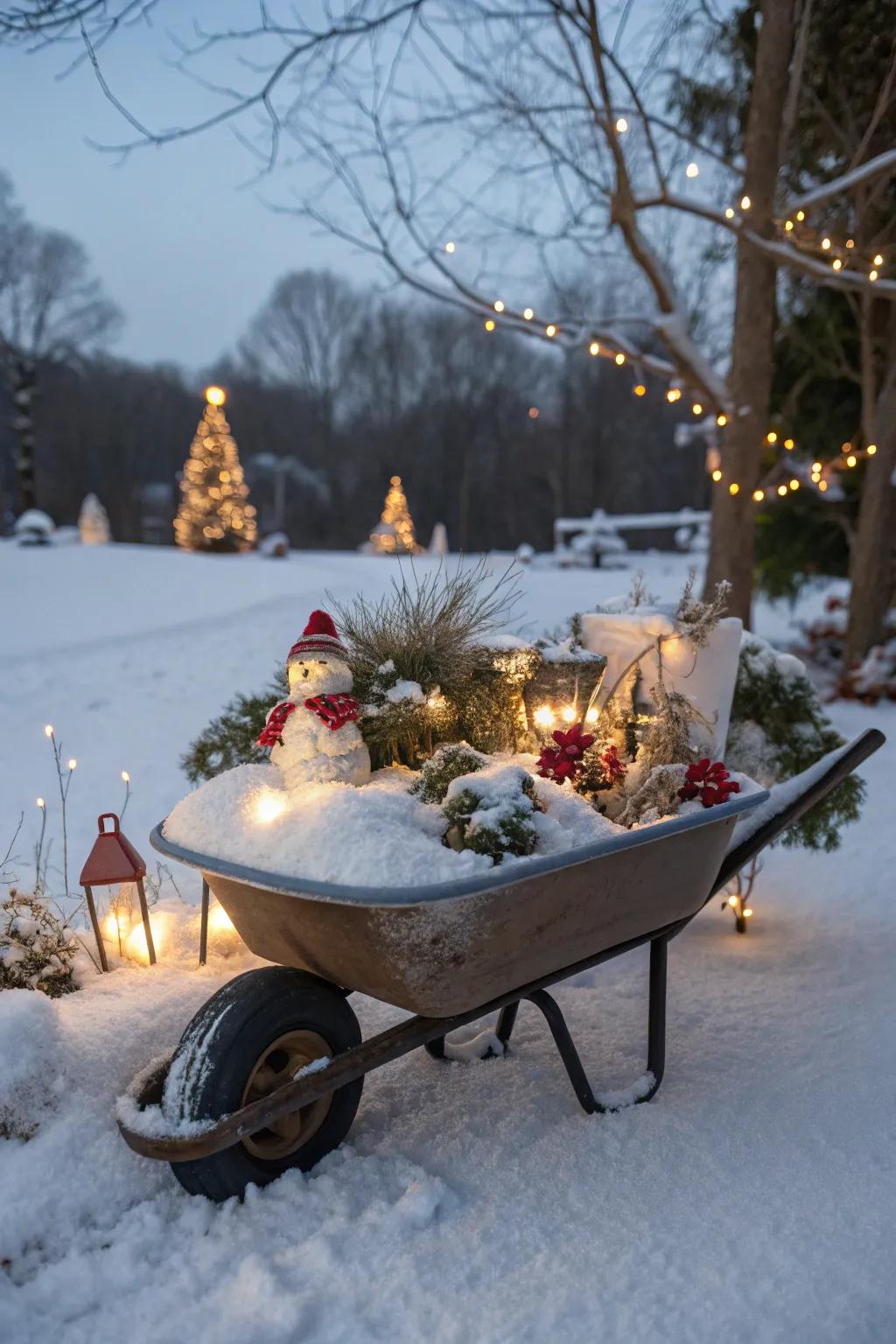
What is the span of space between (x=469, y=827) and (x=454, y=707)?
25.7 inches

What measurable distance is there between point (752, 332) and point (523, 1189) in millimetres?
5462

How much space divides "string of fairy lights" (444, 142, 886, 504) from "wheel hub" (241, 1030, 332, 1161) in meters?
4.81

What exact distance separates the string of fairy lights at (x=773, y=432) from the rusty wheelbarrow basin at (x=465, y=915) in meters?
4.22

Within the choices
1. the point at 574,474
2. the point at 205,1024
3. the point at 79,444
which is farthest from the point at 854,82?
the point at 79,444

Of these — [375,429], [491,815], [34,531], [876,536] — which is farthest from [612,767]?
[375,429]

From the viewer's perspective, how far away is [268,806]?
6.49ft

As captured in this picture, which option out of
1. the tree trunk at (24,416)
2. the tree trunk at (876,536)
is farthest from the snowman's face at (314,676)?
the tree trunk at (24,416)

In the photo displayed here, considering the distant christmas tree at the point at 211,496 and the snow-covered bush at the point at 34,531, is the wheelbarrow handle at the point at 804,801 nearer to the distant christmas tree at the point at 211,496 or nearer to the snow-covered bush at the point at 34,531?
the distant christmas tree at the point at 211,496

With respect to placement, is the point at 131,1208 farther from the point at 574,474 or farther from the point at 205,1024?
the point at 574,474

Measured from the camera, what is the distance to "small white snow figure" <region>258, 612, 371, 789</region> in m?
2.11

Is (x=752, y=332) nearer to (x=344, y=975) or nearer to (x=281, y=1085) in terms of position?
(x=344, y=975)

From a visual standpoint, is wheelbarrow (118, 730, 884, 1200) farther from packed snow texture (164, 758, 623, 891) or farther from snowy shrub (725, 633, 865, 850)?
snowy shrub (725, 633, 865, 850)

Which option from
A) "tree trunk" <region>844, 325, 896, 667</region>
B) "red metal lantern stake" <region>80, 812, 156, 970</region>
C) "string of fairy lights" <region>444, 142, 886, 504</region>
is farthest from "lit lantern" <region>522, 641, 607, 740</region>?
"tree trunk" <region>844, 325, 896, 667</region>

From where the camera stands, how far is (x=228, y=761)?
11.1 ft
